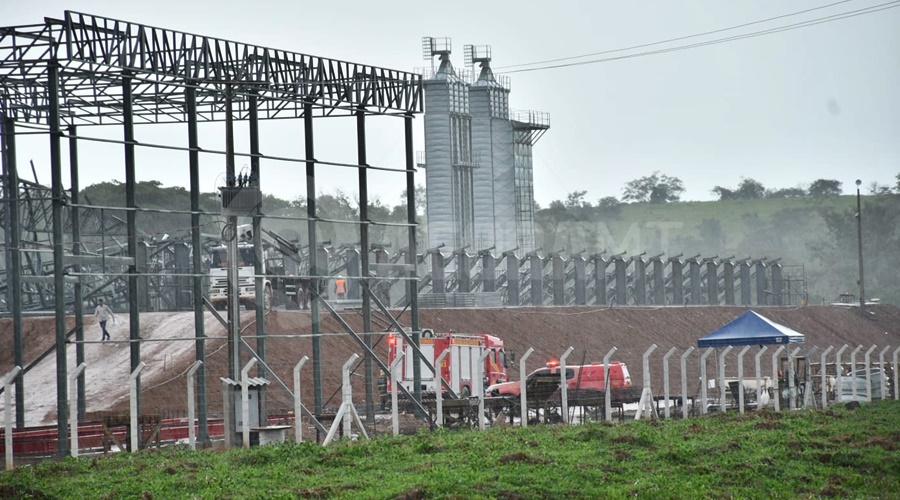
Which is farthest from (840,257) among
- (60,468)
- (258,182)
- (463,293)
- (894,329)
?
(60,468)

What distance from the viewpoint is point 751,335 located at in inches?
1428

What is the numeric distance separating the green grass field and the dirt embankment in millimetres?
6862

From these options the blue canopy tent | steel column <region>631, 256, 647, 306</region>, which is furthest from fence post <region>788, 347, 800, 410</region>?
steel column <region>631, 256, 647, 306</region>

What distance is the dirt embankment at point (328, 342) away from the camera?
1670 inches

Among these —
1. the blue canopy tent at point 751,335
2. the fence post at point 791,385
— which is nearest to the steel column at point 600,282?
the blue canopy tent at point 751,335

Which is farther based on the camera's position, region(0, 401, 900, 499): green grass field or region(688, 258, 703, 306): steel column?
region(688, 258, 703, 306): steel column

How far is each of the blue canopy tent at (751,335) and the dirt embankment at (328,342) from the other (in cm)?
482

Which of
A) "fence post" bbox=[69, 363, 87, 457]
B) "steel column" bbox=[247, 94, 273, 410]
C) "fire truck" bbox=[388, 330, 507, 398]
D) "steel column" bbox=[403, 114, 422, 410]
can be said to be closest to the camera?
"fence post" bbox=[69, 363, 87, 457]

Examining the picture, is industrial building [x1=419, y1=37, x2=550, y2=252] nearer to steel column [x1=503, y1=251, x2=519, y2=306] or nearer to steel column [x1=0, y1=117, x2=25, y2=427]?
steel column [x1=503, y1=251, x2=519, y2=306]

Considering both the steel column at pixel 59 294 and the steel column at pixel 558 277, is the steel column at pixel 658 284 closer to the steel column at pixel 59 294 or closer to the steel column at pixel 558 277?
the steel column at pixel 558 277

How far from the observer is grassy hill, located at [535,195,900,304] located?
14225cm

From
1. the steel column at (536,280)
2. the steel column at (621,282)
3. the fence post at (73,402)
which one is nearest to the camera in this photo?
the fence post at (73,402)

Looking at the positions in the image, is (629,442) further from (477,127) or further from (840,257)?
(840,257)

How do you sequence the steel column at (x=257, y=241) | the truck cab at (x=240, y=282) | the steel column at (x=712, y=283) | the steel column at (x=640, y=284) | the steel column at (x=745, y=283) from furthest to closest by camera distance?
the steel column at (x=745, y=283), the steel column at (x=712, y=283), the steel column at (x=640, y=284), the truck cab at (x=240, y=282), the steel column at (x=257, y=241)
